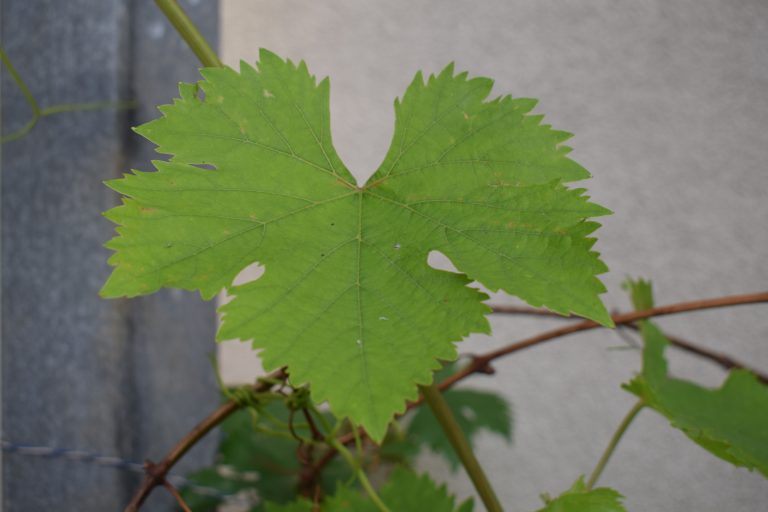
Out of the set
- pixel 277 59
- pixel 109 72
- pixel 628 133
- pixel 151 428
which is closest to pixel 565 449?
pixel 628 133

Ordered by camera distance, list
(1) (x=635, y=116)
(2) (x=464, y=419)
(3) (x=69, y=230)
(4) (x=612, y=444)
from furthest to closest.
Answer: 1. (1) (x=635, y=116)
2. (2) (x=464, y=419)
3. (3) (x=69, y=230)
4. (4) (x=612, y=444)

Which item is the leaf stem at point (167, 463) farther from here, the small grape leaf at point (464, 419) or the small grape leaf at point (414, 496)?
the small grape leaf at point (464, 419)

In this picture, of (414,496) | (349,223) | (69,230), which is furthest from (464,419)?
(349,223)

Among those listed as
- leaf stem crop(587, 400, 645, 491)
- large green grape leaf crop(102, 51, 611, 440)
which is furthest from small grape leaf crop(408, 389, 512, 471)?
large green grape leaf crop(102, 51, 611, 440)

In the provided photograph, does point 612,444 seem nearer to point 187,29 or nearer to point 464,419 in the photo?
point 187,29

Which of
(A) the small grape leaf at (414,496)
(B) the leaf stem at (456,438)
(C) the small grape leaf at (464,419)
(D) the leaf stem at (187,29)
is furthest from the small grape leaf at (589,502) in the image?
(C) the small grape leaf at (464,419)
